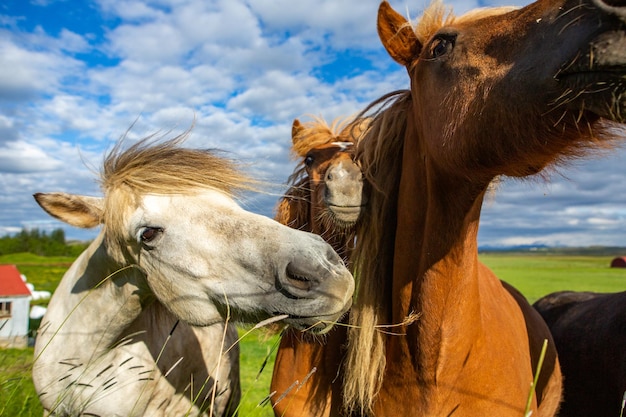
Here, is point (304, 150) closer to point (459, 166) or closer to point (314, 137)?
point (314, 137)

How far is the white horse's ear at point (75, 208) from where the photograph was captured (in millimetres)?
2939

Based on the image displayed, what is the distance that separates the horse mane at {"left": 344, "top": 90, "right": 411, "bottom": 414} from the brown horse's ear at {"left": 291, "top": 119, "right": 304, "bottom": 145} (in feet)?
4.20

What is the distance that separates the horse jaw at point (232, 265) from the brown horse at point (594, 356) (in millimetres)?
2831

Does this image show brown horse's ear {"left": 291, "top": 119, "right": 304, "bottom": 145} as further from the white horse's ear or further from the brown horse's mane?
the white horse's ear

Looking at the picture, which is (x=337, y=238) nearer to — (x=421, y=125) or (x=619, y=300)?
(x=421, y=125)

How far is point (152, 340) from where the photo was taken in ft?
11.2

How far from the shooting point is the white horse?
222 cm

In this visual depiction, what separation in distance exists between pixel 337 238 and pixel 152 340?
172cm

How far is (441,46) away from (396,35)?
354 mm

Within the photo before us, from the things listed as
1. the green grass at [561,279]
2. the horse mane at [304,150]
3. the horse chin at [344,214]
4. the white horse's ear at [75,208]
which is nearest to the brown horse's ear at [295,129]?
the horse mane at [304,150]

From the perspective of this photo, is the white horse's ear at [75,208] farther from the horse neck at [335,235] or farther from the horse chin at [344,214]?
the horse chin at [344,214]


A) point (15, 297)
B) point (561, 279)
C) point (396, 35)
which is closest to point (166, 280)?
point (396, 35)

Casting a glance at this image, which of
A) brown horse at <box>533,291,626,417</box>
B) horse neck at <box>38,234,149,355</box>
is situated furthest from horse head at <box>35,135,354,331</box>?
brown horse at <box>533,291,626,417</box>

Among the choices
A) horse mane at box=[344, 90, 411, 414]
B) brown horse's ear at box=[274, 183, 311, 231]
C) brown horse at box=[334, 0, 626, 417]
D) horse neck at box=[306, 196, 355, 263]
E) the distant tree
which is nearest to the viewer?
brown horse at box=[334, 0, 626, 417]
